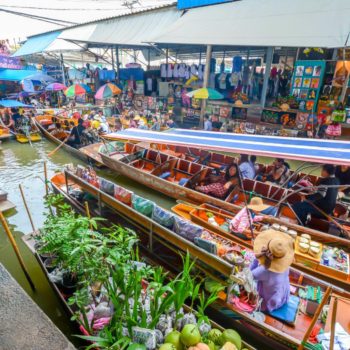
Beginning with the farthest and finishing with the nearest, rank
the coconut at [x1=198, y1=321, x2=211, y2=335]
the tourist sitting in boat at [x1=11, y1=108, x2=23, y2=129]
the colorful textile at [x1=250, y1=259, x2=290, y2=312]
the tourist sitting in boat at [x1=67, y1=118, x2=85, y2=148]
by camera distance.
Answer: the tourist sitting in boat at [x1=11, y1=108, x2=23, y2=129] < the tourist sitting in boat at [x1=67, y1=118, x2=85, y2=148] < the colorful textile at [x1=250, y1=259, x2=290, y2=312] < the coconut at [x1=198, y1=321, x2=211, y2=335]

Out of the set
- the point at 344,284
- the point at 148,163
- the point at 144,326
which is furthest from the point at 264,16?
the point at 144,326

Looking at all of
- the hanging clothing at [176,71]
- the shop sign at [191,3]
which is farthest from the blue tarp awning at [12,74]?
the shop sign at [191,3]

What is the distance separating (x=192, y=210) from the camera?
19.4 ft

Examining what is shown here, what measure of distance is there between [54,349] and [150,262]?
268 centimetres

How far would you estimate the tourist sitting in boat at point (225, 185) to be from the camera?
21.2 ft

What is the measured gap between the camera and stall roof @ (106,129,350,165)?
4.24 metres

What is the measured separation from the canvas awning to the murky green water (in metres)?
6.59

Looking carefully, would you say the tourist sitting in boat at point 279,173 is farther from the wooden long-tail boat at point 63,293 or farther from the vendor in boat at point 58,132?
the vendor in boat at point 58,132

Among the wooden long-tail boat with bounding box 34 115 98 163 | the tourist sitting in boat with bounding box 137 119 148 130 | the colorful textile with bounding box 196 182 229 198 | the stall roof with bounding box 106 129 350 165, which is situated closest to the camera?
the stall roof with bounding box 106 129 350 165

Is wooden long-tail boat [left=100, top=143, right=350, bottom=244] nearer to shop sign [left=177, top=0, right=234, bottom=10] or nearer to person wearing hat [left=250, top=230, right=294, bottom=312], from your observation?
person wearing hat [left=250, top=230, right=294, bottom=312]

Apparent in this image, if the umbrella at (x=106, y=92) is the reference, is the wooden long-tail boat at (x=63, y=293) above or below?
below

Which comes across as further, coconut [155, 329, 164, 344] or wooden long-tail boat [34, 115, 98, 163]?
wooden long-tail boat [34, 115, 98, 163]

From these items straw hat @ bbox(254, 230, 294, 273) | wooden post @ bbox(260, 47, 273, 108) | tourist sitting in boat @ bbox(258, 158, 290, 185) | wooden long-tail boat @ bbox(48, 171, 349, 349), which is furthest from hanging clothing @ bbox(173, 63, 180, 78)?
straw hat @ bbox(254, 230, 294, 273)

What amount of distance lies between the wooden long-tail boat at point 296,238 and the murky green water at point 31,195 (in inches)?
77.1
